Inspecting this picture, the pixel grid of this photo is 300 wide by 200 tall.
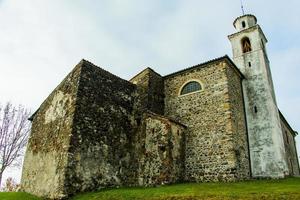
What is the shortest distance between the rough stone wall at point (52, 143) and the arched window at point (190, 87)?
7163 mm

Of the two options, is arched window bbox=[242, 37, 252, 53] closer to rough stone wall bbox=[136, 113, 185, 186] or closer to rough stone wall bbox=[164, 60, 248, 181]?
rough stone wall bbox=[164, 60, 248, 181]

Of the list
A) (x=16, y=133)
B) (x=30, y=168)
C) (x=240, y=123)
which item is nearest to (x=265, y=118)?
(x=240, y=123)

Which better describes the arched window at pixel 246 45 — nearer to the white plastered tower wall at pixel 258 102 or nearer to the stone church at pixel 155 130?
the white plastered tower wall at pixel 258 102

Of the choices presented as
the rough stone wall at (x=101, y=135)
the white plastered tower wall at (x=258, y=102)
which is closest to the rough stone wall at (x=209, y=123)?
the white plastered tower wall at (x=258, y=102)

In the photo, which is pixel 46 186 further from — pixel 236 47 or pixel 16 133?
pixel 236 47

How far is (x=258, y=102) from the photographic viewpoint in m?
17.9

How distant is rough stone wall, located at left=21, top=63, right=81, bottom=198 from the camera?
41.7 ft

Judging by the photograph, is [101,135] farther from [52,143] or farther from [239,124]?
[239,124]

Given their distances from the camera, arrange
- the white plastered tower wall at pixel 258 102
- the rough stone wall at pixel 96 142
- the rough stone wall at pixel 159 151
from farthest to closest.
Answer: the white plastered tower wall at pixel 258 102
the rough stone wall at pixel 159 151
the rough stone wall at pixel 96 142

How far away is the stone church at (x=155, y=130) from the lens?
13438mm

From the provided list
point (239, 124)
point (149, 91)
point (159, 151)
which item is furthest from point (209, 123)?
point (149, 91)

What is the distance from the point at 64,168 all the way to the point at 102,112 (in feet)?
12.2

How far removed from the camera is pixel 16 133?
24.9 meters

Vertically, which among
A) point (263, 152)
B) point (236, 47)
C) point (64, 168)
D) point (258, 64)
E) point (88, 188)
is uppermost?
point (236, 47)
